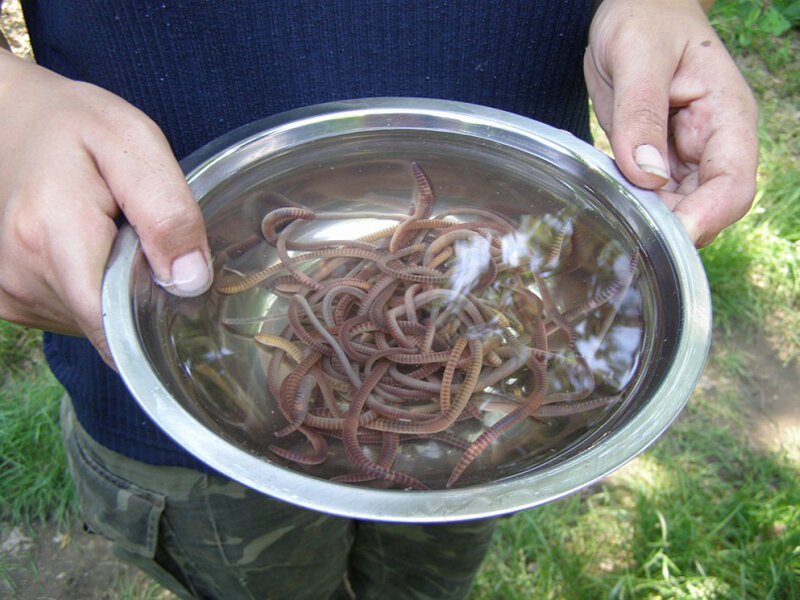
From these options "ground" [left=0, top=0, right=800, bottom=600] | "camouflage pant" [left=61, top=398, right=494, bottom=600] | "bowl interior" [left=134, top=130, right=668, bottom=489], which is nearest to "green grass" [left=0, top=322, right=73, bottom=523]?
"ground" [left=0, top=0, right=800, bottom=600]

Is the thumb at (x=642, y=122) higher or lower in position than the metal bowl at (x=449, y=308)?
higher

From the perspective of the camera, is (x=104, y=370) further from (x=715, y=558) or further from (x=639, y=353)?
(x=715, y=558)

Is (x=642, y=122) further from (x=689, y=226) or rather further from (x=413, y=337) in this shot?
(x=413, y=337)

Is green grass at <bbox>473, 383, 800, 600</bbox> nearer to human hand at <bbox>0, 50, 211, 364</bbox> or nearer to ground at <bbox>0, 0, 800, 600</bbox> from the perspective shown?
ground at <bbox>0, 0, 800, 600</bbox>

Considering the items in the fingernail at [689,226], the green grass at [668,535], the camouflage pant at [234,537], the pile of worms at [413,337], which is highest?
the fingernail at [689,226]

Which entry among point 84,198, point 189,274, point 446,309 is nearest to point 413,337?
point 446,309

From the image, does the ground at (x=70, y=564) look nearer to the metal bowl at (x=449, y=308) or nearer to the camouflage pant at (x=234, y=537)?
the camouflage pant at (x=234, y=537)

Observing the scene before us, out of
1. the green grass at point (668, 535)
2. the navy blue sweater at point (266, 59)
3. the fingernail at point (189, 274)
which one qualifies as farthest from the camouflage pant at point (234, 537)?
the fingernail at point (189, 274)
